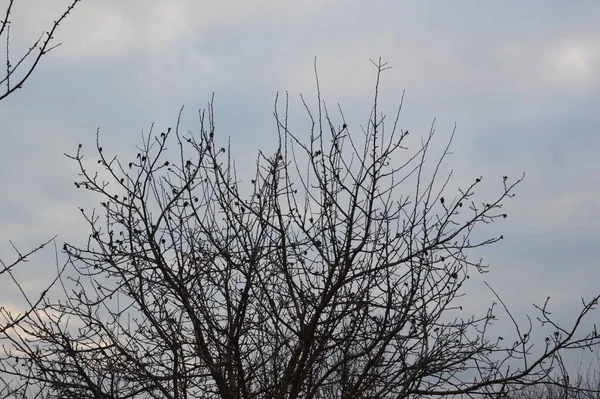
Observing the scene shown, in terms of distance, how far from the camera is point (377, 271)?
489cm

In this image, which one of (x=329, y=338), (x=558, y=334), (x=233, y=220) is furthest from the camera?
(x=233, y=220)

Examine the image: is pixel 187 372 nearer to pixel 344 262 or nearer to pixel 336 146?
pixel 344 262

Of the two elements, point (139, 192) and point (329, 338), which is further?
point (139, 192)

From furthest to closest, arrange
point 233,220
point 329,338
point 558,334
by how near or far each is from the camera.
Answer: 1. point 233,220
2. point 558,334
3. point 329,338

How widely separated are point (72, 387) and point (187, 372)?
846 millimetres

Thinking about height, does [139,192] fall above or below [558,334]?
above

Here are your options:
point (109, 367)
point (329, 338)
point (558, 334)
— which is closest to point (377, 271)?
point (329, 338)

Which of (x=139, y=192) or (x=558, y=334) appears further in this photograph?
(x=139, y=192)

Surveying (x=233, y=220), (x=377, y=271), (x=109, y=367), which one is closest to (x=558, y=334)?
(x=377, y=271)

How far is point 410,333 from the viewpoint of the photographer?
4781 millimetres

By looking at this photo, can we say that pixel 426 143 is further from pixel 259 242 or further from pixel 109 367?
pixel 109 367

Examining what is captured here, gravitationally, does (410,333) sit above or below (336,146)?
below

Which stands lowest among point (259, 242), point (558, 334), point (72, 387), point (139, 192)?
point (72, 387)

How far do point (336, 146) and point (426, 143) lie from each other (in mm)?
674
